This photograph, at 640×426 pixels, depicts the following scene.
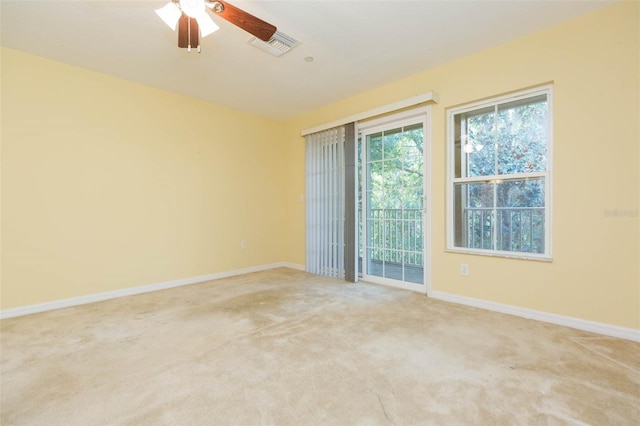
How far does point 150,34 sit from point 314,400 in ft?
10.3

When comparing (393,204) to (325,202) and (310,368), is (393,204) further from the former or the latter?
(310,368)

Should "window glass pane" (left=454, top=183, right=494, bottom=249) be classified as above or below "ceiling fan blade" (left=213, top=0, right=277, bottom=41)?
below

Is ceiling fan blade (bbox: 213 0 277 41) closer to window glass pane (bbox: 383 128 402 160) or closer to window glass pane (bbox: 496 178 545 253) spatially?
window glass pane (bbox: 383 128 402 160)

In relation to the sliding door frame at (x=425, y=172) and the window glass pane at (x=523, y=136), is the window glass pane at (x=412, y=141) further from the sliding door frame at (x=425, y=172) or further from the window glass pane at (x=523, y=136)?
the window glass pane at (x=523, y=136)

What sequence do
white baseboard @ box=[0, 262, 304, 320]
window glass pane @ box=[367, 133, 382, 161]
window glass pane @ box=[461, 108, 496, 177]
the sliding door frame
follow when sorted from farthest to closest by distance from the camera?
window glass pane @ box=[367, 133, 382, 161], the sliding door frame, window glass pane @ box=[461, 108, 496, 177], white baseboard @ box=[0, 262, 304, 320]

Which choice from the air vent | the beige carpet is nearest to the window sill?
the beige carpet

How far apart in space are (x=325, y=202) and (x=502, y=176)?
7.69ft

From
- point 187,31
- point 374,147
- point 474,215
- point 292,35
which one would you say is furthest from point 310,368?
point 374,147

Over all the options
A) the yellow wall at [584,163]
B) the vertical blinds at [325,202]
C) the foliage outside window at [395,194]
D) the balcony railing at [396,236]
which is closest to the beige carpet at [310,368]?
the yellow wall at [584,163]

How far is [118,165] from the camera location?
3.41 metres

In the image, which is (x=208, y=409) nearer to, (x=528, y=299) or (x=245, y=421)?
(x=245, y=421)

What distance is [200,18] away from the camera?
6.08ft

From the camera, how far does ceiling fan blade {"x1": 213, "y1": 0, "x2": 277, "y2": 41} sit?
5.98 feet

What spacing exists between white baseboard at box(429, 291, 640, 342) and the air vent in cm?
298
